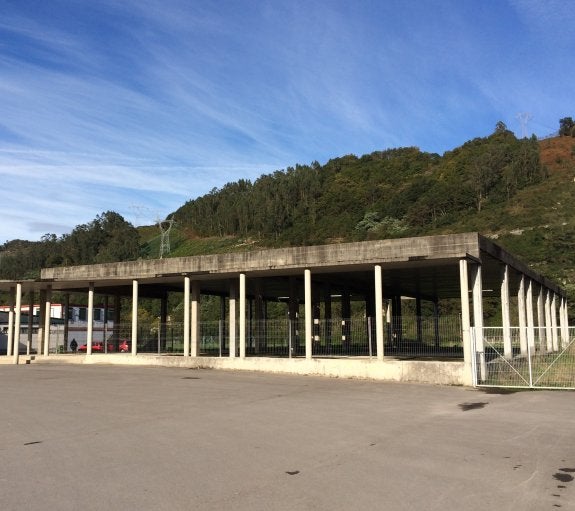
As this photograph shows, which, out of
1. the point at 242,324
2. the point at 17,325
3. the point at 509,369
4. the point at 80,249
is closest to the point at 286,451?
the point at 509,369

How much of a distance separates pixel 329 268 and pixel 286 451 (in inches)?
578

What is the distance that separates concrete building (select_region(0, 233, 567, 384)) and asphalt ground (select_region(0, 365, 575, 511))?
4.90 m

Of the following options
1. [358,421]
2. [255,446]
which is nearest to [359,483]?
[255,446]

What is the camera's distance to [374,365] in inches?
773

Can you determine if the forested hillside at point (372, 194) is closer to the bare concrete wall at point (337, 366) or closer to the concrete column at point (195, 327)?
the concrete column at point (195, 327)

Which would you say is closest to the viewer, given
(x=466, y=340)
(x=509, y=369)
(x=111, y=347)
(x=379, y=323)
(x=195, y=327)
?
(x=466, y=340)

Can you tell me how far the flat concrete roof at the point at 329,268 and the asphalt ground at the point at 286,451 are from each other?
6.05 m

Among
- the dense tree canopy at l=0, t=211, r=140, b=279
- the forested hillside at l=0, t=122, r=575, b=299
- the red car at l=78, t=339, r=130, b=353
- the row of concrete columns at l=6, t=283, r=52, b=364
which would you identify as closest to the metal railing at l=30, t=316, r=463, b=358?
the row of concrete columns at l=6, t=283, r=52, b=364

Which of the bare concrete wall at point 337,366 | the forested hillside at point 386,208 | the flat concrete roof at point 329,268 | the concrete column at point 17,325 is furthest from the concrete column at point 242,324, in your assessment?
the forested hillside at point 386,208

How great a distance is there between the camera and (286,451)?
8133mm

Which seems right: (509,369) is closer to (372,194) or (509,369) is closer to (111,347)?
→ (111,347)

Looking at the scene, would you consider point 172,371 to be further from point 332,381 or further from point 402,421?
point 402,421

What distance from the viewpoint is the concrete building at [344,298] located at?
19438mm

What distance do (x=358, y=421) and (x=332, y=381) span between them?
8368 mm
